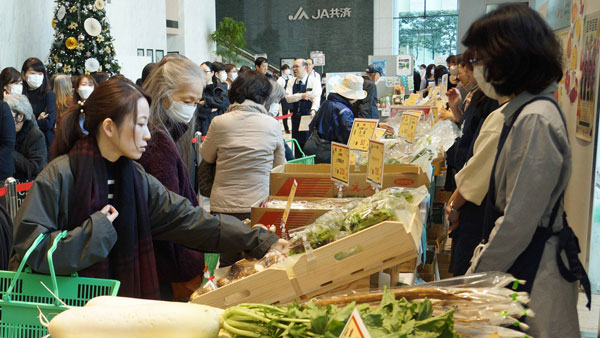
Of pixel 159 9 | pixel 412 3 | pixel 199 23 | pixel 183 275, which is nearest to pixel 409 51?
pixel 412 3

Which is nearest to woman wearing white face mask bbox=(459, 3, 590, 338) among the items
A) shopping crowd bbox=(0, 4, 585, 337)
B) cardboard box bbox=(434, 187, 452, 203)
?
shopping crowd bbox=(0, 4, 585, 337)

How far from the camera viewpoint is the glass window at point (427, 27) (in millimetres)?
25239

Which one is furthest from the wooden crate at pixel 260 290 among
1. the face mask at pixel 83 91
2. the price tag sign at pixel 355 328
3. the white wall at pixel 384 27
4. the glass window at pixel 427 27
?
the glass window at pixel 427 27

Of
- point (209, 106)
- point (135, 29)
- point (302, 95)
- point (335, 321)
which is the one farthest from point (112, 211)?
point (135, 29)

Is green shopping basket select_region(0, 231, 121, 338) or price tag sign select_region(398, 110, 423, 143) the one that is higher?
price tag sign select_region(398, 110, 423, 143)

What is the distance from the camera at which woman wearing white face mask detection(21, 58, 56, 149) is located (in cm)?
741

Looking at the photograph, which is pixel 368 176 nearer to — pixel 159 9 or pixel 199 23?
pixel 159 9

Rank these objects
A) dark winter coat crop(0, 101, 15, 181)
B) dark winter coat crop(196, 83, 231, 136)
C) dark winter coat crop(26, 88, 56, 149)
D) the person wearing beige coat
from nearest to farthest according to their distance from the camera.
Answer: the person wearing beige coat, dark winter coat crop(0, 101, 15, 181), dark winter coat crop(26, 88, 56, 149), dark winter coat crop(196, 83, 231, 136)

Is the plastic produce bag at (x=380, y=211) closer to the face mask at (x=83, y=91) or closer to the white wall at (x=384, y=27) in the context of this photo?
the face mask at (x=83, y=91)

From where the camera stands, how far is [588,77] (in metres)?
4.52

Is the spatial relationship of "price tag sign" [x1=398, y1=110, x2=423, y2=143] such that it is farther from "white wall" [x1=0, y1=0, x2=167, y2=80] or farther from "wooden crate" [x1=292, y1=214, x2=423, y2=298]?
"white wall" [x1=0, y1=0, x2=167, y2=80]

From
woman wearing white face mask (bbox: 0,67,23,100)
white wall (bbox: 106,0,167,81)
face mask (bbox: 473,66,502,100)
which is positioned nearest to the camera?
face mask (bbox: 473,66,502,100)

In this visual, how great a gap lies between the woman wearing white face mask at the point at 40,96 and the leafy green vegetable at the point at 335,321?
256 inches

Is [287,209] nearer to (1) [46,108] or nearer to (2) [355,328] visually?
(2) [355,328]
